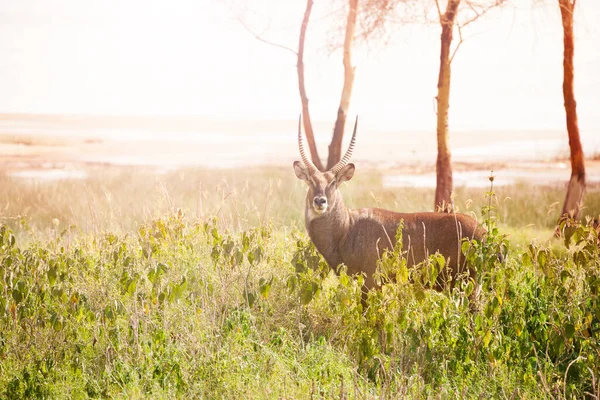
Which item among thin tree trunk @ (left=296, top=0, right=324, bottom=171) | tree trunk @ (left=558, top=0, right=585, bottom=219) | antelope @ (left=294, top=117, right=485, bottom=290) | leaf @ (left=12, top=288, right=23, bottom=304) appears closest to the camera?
leaf @ (left=12, top=288, right=23, bottom=304)

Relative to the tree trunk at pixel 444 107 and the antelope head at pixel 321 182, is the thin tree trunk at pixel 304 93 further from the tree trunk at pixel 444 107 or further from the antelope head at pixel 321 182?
the antelope head at pixel 321 182

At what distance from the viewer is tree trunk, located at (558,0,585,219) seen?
33.0ft

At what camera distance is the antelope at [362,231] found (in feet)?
19.4

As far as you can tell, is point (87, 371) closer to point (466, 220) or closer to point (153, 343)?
point (153, 343)

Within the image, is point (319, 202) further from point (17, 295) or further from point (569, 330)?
point (17, 295)

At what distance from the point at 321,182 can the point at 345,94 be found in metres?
5.43

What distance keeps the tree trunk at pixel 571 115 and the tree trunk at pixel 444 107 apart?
5.57 feet

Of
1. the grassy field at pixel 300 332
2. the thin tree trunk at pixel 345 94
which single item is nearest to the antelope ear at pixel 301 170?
the grassy field at pixel 300 332

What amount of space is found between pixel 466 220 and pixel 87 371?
3.32 meters

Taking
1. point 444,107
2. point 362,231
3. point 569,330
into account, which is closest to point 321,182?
Answer: point 362,231

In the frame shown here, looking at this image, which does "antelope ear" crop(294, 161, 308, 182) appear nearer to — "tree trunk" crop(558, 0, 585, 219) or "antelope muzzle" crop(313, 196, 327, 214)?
"antelope muzzle" crop(313, 196, 327, 214)

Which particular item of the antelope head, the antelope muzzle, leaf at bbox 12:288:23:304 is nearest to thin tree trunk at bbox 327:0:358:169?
the antelope head

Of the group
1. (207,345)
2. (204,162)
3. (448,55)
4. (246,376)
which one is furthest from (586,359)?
(204,162)

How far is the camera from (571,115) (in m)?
10.2
